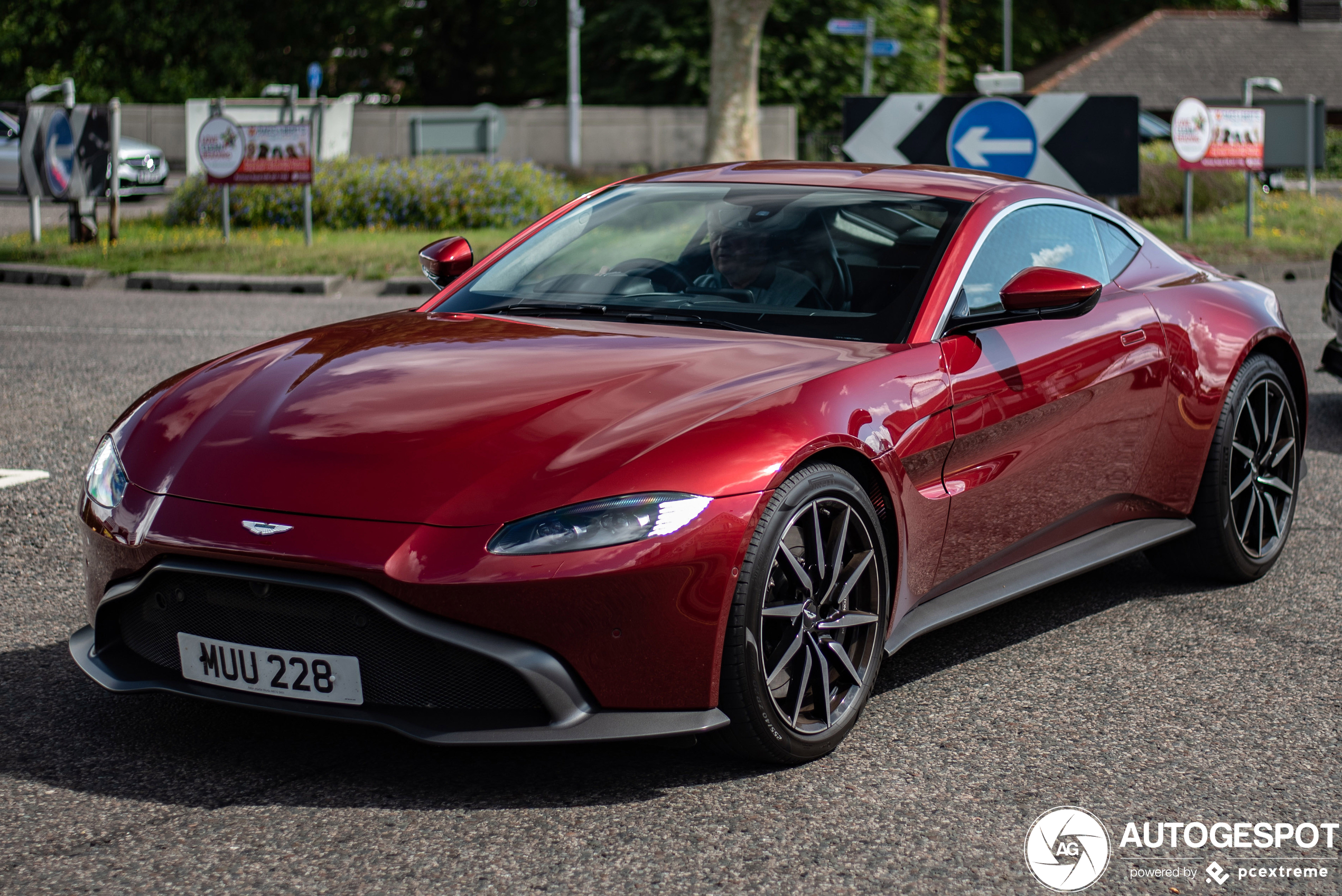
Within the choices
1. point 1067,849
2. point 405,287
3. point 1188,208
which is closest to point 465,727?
point 1067,849

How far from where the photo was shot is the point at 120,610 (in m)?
3.47

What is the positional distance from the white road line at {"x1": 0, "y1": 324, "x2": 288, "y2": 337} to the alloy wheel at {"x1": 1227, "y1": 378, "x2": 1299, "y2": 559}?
754cm

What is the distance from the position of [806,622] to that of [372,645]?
3.22ft

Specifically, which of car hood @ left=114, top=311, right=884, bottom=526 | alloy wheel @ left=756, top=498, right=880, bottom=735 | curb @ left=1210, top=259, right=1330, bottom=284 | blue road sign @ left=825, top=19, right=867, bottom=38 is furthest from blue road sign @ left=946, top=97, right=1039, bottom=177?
blue road sign @ left=825, top=19, right=867, bottom=38

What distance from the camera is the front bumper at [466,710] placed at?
3.12 metres

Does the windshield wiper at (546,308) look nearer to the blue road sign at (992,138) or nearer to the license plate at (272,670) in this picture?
the license plate at (272,670)

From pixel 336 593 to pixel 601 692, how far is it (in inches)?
22.9

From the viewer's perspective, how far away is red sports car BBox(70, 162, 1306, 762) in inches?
125

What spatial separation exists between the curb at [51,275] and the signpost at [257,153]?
76.6 inches

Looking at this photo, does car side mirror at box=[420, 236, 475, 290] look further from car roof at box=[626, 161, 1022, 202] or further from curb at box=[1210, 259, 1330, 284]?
curb at box=[1210, 259, 1330, 284]

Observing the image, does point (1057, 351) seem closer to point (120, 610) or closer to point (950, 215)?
point (950, 215)

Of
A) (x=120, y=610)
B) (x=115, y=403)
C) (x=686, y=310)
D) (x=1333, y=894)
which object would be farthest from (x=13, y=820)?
(x=115, y=403)

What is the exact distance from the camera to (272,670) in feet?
10.6

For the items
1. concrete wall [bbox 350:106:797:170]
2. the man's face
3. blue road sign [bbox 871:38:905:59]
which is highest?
blue road sign [bbox 871:38:905:59]
